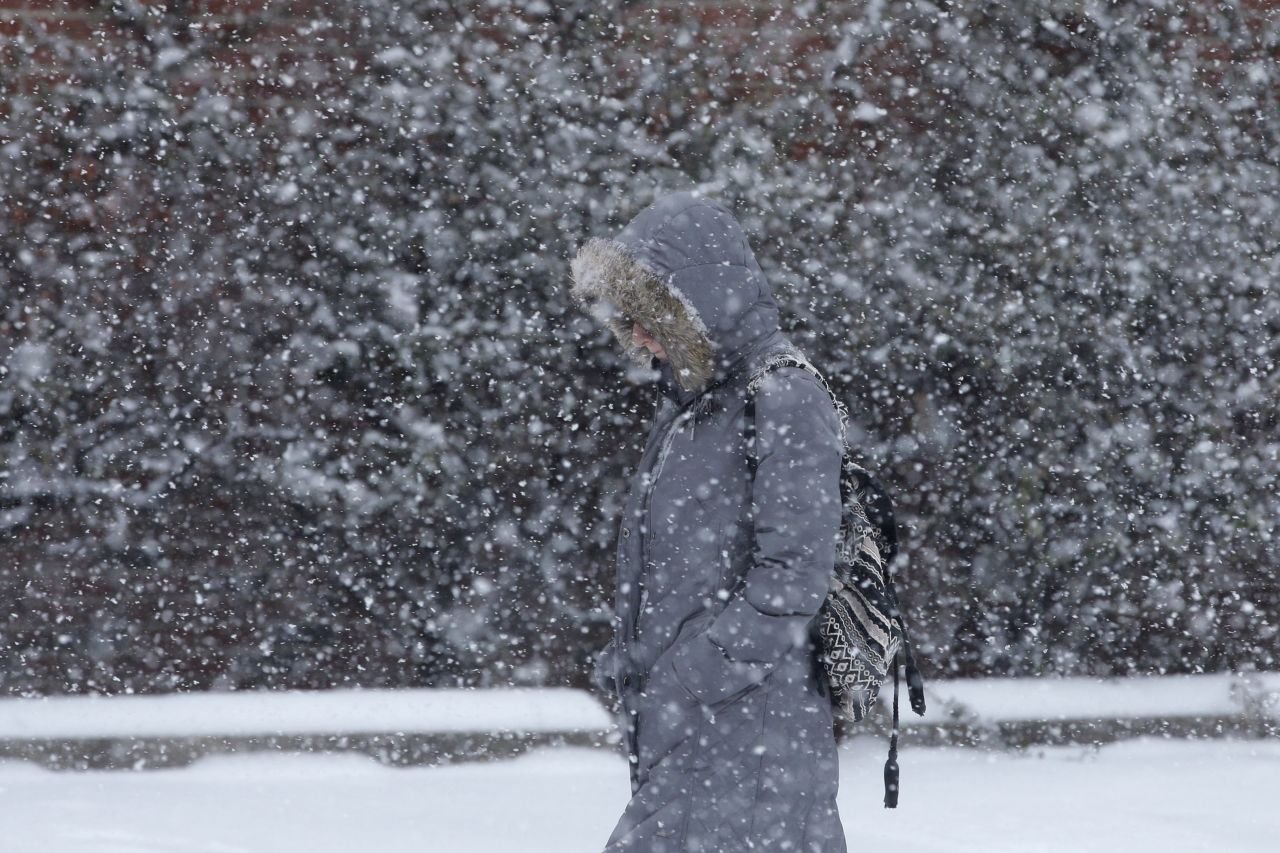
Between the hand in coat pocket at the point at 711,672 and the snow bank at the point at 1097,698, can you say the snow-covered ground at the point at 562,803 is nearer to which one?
the snow bank at the point at 1097,698

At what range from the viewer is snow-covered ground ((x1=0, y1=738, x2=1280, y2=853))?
3.28m

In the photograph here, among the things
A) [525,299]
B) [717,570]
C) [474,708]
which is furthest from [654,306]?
[474,708]

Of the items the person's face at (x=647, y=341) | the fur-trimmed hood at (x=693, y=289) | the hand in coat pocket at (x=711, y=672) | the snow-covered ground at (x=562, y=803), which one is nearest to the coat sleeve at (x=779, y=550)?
the hand in coat pocket at (x=711, y=672)

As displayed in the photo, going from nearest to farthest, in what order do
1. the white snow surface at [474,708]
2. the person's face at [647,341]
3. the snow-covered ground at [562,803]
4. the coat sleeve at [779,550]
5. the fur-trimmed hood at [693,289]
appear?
the coat sleeve at [779,550]
the fur-trimmed hood at [693,289]
the person's face at [647,341]
the snow-covered ground at [562,803]
the white snow surface at [474,708]

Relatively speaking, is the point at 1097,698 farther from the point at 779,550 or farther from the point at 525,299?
the point at 779,550

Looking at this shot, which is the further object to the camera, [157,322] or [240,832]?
[157,322]

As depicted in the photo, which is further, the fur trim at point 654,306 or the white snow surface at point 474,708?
the white snow surface at point 474,708

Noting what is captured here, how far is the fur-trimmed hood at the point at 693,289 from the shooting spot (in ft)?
6.47

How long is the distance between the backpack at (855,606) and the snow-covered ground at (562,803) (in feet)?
4.81

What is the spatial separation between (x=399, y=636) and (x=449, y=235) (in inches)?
55.9

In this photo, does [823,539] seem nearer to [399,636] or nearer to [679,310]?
[679,310]

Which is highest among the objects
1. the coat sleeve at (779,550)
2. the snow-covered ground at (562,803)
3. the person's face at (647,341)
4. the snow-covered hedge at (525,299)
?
the snow-covered hedge at (525,299)

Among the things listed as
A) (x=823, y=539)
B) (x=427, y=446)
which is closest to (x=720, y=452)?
(x=823, y=539)

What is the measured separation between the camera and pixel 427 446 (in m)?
3.79
